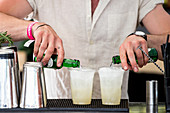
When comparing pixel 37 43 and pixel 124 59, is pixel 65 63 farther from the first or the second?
pixel 124 59

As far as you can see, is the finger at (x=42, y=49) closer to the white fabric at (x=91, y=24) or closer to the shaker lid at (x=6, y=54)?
the shaker lid at (x=6, y=54)

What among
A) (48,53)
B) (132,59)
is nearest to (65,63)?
(48,53)

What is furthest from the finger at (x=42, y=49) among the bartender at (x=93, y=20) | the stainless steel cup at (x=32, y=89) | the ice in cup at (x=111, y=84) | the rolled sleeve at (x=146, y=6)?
the rolled sleeve at (x=146, y=6)

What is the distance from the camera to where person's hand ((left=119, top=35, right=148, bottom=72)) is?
1599 mm

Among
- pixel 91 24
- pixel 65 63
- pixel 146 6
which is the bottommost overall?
pixel 65 63

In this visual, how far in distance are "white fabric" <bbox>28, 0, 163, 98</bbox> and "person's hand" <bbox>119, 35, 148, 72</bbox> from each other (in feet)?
1.66

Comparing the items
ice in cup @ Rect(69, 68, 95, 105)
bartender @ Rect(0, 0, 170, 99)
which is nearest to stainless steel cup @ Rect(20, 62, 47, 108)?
ice in cup @ Rect(69, 68, 95, 105)

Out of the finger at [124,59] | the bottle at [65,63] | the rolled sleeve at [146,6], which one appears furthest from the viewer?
the rolled sleeve at [146,6]

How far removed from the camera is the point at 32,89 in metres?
1.40

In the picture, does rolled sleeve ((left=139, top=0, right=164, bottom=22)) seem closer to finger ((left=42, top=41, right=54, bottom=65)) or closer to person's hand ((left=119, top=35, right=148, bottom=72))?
person's hand ((left=119, top=35, right=148, bottom=72))

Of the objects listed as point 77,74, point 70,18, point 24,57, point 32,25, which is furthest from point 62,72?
point 24,57

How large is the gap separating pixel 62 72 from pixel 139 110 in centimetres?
99

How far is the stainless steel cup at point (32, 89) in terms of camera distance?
140cm

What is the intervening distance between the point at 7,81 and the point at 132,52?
26.6 inches
